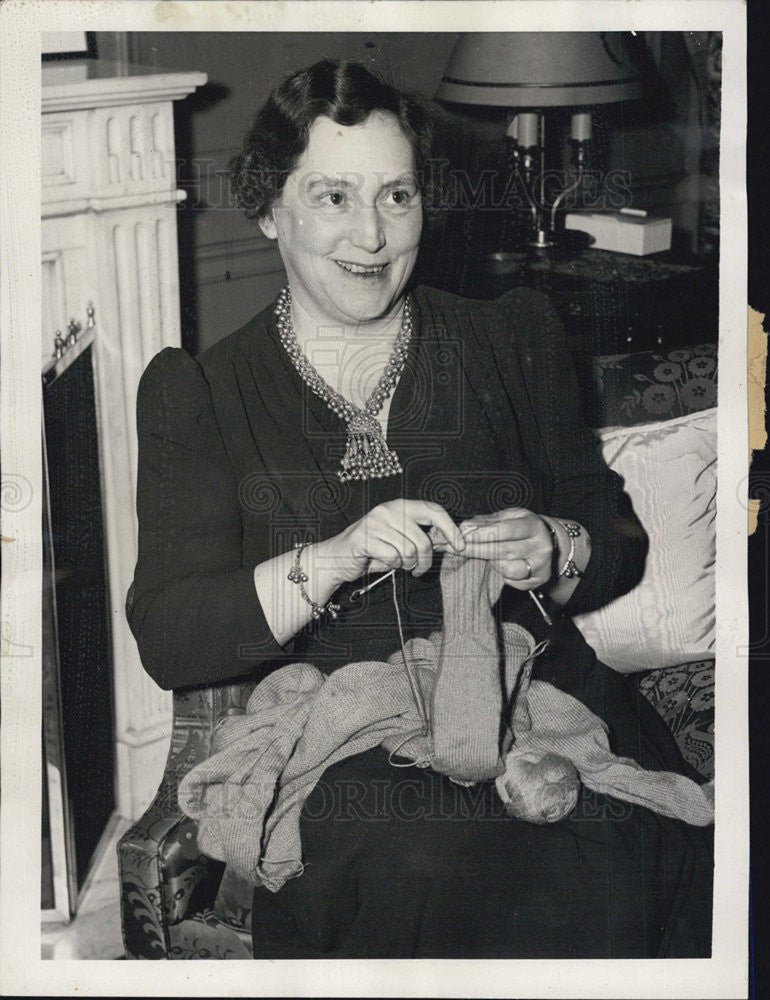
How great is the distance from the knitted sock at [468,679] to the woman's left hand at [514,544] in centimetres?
1

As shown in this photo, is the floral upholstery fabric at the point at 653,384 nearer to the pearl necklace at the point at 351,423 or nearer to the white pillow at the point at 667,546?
the white pillow at the point at 667,546

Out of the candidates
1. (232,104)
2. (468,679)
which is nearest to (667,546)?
(468,679)

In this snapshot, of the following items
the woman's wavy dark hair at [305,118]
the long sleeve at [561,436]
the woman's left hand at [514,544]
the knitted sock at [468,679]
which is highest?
the woman's wavy dark hair at [305,118]

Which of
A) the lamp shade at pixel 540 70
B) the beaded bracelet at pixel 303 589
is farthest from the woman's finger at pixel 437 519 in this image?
the lamp shade at pixel 540 70

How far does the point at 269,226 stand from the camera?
944mm

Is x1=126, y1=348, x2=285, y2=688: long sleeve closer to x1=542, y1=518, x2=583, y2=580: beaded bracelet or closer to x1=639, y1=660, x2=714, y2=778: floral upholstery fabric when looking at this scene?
x1=542, y1=518, x2=583, y2=580: beaded bracelet

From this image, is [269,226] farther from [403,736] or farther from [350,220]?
[403,736]

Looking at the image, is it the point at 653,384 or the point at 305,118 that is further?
the point at 653,384

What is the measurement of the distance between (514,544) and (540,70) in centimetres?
44

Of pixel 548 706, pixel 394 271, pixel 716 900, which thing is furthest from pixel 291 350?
pixel 716 900

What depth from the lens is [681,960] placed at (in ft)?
3.29

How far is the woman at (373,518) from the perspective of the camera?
3.06 ft

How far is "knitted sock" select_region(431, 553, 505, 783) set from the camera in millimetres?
935

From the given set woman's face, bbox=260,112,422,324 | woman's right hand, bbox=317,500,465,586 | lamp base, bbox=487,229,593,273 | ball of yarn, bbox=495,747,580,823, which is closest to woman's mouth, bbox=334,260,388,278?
woman's face, bbox=260,112,422,324
